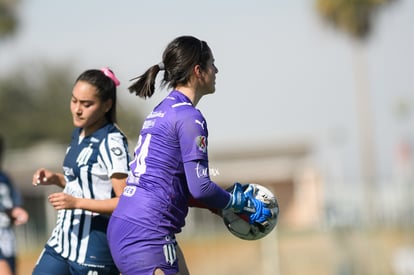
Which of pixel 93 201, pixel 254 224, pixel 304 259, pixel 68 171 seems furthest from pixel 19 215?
pixel 304 259

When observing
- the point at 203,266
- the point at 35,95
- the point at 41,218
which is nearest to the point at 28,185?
the point at 41,218

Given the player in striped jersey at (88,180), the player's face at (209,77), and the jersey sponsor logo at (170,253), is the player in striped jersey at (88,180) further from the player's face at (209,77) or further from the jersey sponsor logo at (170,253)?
the player's face at (209,77)

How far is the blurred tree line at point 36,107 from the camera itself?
71.9m

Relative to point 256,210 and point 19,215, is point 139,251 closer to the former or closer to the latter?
point 256,210

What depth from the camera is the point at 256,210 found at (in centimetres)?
634

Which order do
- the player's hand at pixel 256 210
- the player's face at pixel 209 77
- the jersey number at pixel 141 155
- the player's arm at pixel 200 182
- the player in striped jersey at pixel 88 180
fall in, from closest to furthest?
the player's arm at pixel 200 182 → the jersey number at pixel 141 155 → the player's face at pixel 209 77 → the player's hand at pixel 256 210 → the player in striped jersey at pixel 88 180

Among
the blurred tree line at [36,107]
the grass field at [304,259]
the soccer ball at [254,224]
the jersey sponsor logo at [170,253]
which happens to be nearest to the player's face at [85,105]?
the soccer ball at [254,224]

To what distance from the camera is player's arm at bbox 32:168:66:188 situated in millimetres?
7032

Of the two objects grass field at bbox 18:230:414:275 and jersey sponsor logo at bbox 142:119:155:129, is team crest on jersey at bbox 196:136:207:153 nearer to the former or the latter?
jersey sponsor logo at bbox 142:119:155:129

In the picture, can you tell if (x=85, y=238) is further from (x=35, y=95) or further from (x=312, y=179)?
(x=35, y=95)

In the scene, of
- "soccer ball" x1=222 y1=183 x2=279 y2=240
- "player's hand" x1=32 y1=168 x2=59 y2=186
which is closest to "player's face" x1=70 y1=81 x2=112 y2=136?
"player's hand" x1=32 y1=168 x2=59 y2=186

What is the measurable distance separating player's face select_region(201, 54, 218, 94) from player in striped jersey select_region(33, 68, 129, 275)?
35.6 inches

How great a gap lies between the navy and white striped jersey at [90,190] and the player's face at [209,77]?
902mm

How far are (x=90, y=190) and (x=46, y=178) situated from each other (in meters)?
0.37
